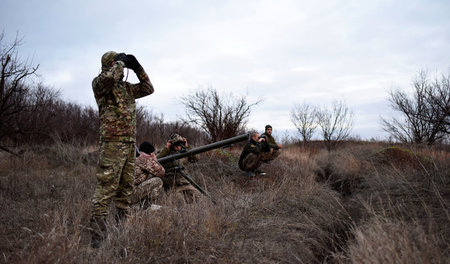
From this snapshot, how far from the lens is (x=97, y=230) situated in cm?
292

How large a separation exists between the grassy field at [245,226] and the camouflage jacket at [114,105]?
89 cm

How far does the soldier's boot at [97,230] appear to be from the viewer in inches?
112

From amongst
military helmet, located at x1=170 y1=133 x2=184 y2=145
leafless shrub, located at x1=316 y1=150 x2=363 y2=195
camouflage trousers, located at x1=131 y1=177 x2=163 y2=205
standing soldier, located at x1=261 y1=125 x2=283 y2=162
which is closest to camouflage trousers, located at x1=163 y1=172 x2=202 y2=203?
military helmet, located at x1=170 y1=133 x2=184 y2=145

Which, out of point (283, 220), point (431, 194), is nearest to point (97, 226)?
point (283, 220)

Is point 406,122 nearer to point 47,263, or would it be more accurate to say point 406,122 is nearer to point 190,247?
point 190,247

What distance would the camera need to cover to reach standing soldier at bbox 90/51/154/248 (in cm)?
301

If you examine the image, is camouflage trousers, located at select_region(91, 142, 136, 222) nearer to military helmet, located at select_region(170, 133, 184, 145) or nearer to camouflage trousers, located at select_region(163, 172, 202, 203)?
military helmet, located at select_region(170, 133, 184, 145)

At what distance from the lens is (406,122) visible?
461 inches

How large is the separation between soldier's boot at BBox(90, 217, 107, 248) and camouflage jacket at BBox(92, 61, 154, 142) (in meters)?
0.85

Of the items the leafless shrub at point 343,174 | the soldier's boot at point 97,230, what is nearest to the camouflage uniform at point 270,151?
the leafless shrub at point 343,174

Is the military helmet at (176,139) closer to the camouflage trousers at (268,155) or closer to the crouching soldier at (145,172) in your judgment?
the crouching soldier at (145,172)

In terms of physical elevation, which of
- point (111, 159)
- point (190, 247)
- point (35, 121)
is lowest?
point (190, 247)

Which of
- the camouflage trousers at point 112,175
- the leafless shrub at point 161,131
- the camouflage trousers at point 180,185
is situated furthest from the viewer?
the leafless shrub at point 161,131

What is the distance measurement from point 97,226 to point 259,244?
168 cm
